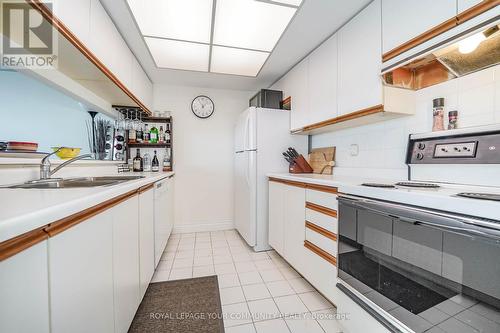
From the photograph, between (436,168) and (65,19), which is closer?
(65,19)

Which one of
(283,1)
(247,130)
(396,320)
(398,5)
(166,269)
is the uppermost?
(283,1)

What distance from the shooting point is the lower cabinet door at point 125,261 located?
0.98m

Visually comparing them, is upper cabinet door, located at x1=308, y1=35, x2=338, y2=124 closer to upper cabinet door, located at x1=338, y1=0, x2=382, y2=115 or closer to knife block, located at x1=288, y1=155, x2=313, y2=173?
upper cabinet door, located at x1=338, y1=0, x2=382, y2=115

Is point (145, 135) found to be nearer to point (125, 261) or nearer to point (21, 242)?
point (125, 261)

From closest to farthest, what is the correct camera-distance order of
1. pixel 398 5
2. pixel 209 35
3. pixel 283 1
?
pixel 398 5 < pixel 283 1 < pixel 209 35

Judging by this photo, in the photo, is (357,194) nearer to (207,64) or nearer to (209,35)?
(209,35)

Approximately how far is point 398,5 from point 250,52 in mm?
1297

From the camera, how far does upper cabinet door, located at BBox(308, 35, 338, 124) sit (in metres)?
1.83

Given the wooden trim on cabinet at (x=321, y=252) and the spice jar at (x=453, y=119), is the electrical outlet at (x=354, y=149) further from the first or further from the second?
the wooden trim on cabinet at (x=321, y=252)

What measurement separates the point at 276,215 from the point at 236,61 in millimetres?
1757

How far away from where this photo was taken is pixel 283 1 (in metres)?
1.49

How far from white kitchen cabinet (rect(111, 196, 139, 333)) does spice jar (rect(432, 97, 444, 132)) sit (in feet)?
6.04

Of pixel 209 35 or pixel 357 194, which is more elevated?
pixel 209 35

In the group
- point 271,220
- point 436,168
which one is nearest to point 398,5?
point 436,168
